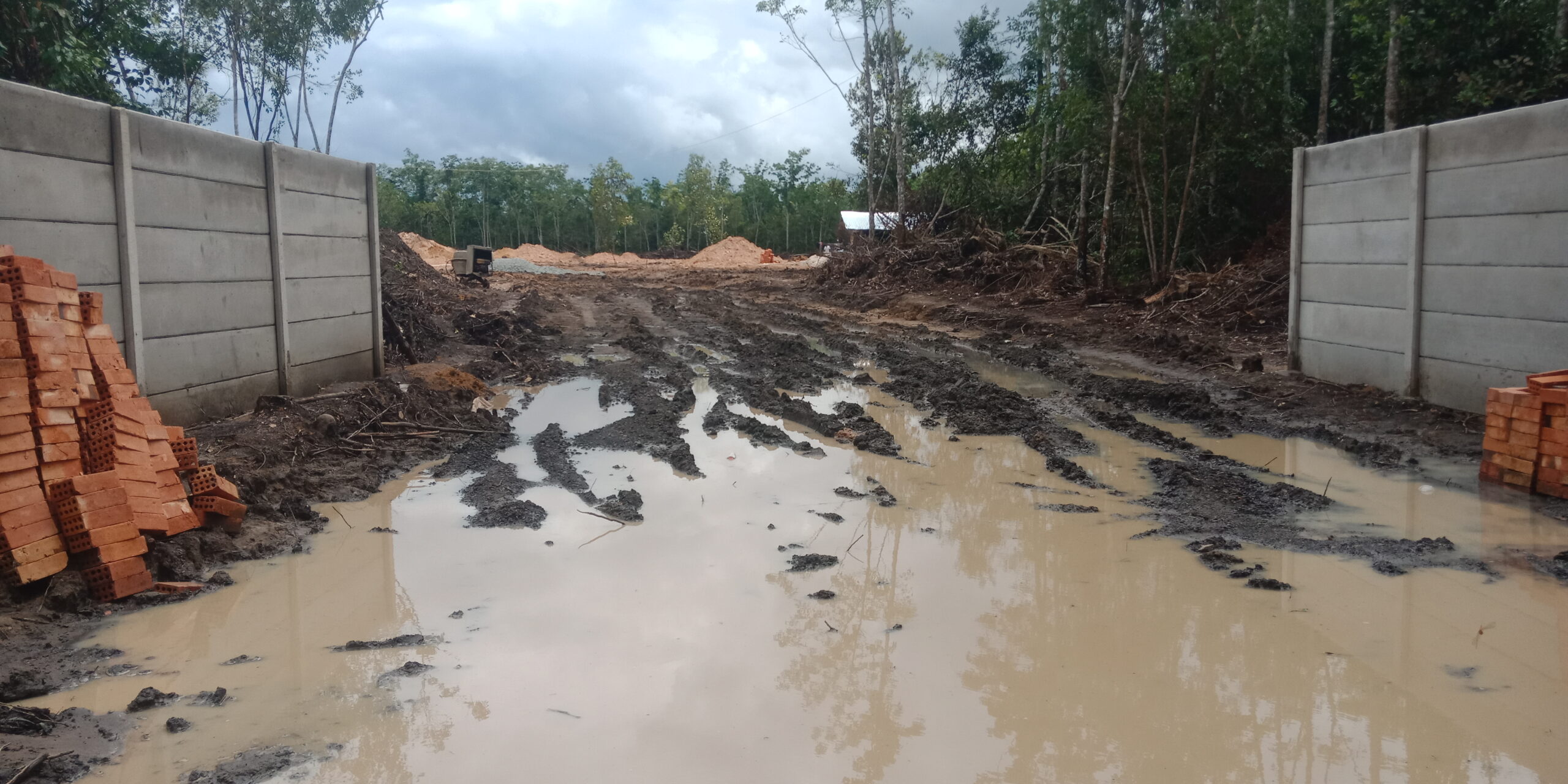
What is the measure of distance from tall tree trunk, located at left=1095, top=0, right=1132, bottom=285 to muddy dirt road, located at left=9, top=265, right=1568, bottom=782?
9616 mm

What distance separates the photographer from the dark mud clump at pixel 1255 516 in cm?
515

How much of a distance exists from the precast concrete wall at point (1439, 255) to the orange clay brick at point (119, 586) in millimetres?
9159

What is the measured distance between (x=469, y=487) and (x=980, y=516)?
11.6 ft

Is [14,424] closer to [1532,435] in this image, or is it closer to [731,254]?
[1532,435]

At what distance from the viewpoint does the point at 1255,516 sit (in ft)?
19.2

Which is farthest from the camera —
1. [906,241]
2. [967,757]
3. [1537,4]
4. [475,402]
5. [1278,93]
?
[906,241]

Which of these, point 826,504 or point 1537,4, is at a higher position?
point 1537,4

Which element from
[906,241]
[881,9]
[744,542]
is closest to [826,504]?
[744,542]

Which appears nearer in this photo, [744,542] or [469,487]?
[744,542]

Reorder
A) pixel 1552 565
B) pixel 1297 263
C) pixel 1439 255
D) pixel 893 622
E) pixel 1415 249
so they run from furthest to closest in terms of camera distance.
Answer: pixel 1297 263, pixel 1415 249, pixel 1439 255, pixel 1552 565, pixel 893 622

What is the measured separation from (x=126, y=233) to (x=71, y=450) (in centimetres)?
269

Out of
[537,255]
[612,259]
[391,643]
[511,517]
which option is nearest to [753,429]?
[511,517]

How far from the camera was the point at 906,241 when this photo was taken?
86.6ft

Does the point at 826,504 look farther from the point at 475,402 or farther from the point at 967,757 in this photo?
the point at 475,402
